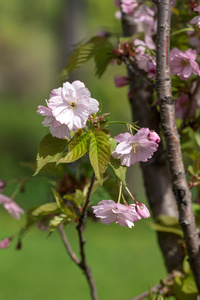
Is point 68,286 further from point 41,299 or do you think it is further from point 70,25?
point 70,25

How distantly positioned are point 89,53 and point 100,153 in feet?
1.52

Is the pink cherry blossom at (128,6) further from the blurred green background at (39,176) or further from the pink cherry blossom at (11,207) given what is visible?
the pink cherry blossom at (11,207)

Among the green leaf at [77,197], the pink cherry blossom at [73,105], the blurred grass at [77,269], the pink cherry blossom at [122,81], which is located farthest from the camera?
the blurred grass at [77,269]

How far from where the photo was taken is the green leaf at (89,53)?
1.15m

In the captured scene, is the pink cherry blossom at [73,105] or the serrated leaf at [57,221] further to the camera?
the serrated leaf at [57,221]

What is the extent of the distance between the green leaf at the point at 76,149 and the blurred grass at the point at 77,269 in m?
2.55

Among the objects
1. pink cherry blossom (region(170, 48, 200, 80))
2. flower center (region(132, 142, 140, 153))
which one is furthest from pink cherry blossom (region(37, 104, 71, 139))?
pink cherry blossom (region(170, 48, 200, 80))

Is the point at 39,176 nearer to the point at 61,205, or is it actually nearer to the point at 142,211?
the point at 61,205

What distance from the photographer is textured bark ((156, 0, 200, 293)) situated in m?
0.92

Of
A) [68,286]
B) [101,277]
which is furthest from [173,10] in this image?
[101,277]

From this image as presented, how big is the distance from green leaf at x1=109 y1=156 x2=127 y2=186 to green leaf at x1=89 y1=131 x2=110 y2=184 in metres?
0.03

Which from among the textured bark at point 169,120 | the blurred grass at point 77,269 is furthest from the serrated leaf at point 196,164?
the blurred grass at point 77,269

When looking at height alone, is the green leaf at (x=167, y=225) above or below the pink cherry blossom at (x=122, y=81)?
below

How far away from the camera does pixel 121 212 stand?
79cm
